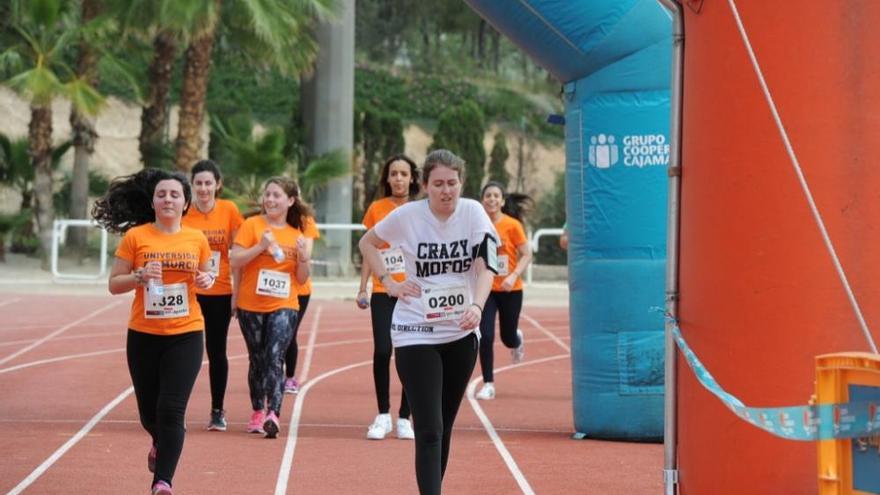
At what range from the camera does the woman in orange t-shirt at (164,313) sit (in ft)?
27.3

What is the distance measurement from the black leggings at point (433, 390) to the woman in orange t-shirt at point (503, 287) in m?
6.02

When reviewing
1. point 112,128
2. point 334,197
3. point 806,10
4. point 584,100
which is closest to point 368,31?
point 112,128

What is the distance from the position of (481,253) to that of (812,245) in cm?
194

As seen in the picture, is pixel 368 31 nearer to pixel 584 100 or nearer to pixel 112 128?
pixel 112 128

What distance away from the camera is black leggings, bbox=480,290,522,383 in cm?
1414

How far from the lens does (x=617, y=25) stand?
1059cm

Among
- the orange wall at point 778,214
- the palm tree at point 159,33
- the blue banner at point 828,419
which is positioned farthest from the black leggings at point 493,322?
the palm tree at point 159,33

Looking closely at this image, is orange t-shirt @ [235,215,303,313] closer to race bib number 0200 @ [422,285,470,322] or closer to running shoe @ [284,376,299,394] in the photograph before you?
running shoe @ [284,376,299,394]

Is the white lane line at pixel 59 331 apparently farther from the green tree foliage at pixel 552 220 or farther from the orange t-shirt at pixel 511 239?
the green tree foliage at pixel 552 220

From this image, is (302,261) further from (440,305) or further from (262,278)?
(440,305)

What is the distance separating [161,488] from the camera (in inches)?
322

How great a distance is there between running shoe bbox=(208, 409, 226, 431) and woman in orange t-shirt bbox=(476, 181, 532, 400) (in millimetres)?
3053

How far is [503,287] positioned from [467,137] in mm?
30446

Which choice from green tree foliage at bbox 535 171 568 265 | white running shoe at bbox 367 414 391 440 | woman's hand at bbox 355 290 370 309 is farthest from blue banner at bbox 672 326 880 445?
green tree foliage at bbox 535 171 568 265
